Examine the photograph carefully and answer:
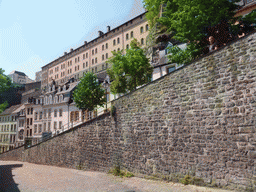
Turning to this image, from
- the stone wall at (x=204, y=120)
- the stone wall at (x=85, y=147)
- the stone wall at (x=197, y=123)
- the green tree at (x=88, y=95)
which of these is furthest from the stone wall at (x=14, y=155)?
the stone wall at (x=204, y=120)

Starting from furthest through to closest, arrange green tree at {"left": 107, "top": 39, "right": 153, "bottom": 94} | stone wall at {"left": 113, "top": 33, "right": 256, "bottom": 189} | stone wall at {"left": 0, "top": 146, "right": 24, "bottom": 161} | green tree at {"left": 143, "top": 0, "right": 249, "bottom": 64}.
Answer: stone wall at {"left": 0, "top": 146, "right": 24, "bottom": 161}
green tree at {"left": 107, "top": 39, "right": 153, "bottom": 94}
green tree at {"left": 143, "top": 0, "right": 249, "bottom": 64}
stone wall at {"left": 113, "top": 33, "right": 256, "bottom": 189}

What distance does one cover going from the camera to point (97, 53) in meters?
56.5

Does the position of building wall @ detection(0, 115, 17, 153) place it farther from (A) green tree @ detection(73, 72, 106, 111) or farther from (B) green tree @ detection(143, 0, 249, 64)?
(B) green tree @ detection(143, 0, 249, 64)

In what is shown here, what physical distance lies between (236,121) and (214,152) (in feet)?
4.60

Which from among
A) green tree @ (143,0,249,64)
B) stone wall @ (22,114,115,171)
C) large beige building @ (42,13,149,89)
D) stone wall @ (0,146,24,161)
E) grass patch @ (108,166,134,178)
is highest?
large beige building @ (42,13,149,89)

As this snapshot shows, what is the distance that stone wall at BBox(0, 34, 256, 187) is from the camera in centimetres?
640

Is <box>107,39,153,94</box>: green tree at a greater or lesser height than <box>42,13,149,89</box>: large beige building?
lesser

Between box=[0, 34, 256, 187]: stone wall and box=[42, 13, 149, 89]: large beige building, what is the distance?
37.4m

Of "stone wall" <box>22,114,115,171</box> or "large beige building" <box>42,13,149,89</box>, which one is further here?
"large beige building" <box>42,13,149,89</box>

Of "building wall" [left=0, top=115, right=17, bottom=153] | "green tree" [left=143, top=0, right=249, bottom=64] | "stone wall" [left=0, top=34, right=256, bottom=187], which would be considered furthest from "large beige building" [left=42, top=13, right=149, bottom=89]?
"stone wall" [left=0, top=34, right=256, bottom=187]

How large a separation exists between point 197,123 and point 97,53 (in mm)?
51964

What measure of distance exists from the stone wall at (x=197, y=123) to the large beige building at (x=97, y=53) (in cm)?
3735

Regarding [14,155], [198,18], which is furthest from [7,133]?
[198,18]

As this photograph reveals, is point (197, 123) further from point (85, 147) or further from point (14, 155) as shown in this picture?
point (14, 155)
